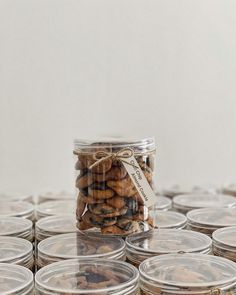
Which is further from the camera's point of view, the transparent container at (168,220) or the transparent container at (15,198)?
the transparent container at (15,198)

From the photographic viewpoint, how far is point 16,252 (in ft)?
2.31

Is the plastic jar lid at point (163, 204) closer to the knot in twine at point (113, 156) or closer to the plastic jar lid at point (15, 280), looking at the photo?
the knot in twine at point (113, 156)

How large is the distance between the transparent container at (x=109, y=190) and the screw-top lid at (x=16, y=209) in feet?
0.57

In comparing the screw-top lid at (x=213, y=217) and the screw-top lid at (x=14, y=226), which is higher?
the screw-top lid at (x=213, y=217)

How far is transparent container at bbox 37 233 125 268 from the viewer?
69 cm

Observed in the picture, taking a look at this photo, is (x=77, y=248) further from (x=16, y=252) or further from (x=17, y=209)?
(x=17, y=209)

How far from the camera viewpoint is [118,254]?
70cm

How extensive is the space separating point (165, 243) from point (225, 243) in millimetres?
95

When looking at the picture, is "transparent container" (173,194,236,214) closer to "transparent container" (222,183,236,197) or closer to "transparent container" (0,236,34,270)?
"transparent container" (222,183,236,197)

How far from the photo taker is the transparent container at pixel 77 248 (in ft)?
2.25

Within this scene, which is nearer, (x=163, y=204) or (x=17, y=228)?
(x=17, y=228)

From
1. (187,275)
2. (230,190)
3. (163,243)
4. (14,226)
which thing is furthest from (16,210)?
(230,190)

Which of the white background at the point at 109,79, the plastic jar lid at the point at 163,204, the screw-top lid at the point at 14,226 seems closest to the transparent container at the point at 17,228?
the screw-top lid at the point at 14,226

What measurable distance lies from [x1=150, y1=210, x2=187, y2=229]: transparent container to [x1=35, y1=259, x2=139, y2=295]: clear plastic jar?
7.0 inches
